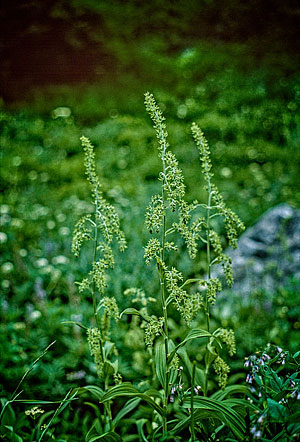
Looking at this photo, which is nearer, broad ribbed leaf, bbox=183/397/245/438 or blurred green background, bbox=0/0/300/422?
broad ribbed leaf, bbox=183/397/245/438

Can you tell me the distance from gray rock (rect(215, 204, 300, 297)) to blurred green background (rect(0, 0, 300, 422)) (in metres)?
0.24

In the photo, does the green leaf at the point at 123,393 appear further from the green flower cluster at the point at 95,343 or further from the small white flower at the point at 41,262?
the small white flower at the point at 41,262

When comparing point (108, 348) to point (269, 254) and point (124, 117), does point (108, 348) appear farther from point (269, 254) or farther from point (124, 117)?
point (124, 117)

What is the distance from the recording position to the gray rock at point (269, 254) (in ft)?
9.89

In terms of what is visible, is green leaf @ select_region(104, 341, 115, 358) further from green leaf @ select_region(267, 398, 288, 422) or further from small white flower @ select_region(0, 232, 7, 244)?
small white flower @ select_region(0, 232, 7, 244)

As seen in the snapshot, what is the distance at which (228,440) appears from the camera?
148cm

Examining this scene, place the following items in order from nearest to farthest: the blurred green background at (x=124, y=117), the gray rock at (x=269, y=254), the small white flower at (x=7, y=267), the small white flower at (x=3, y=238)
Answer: the gray rock at (x=269, y=254)
the small white flower at (x=7, y=267)
the blurred green background at (x=124, y=117)
the small white flower at (x=3, y=238)

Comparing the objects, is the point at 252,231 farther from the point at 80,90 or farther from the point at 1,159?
the point at 80,90

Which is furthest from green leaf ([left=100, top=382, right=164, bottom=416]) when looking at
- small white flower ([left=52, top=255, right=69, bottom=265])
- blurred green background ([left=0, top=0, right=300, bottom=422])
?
small white flower ([left=52, top=255, right=69, bottom=265])

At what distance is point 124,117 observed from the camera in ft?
20.8

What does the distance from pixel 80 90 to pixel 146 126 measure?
4.24 feet

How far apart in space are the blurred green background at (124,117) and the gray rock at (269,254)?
0.24 meters

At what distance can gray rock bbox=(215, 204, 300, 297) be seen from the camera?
3.01 metres

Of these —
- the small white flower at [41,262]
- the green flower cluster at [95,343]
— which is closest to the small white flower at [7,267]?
the small white flower at [41,262]
